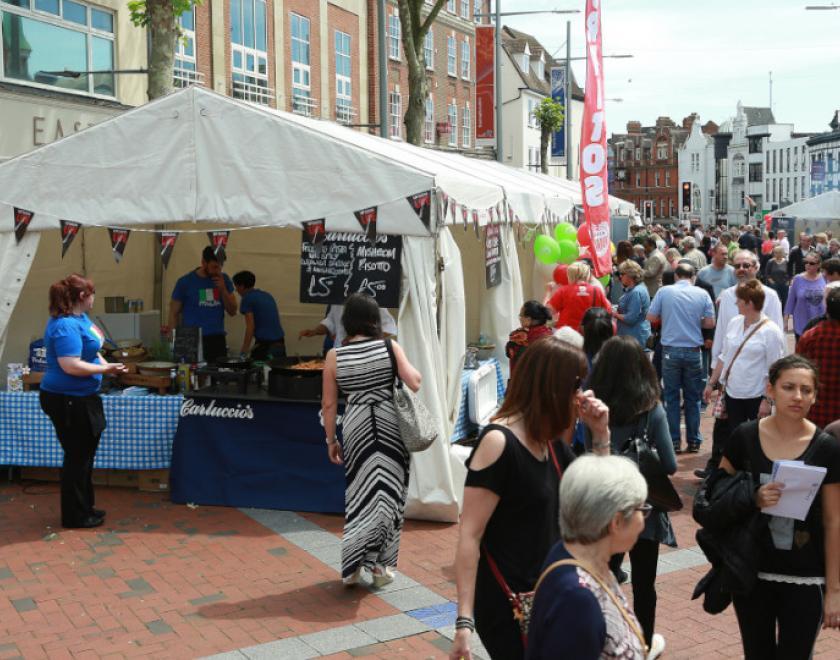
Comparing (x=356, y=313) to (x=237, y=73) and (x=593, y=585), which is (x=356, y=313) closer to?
(x=593, y=585)

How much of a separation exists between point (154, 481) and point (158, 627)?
307 cm

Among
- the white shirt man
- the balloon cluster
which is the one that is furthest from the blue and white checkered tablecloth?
the balloon cluster

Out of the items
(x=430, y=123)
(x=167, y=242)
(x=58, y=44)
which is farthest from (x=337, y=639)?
(x=430, y=123)

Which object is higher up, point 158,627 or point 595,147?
point 595,147

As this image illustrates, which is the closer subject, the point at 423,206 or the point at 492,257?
the point at 423,206

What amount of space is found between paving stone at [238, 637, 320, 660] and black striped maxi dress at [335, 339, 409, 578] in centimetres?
85

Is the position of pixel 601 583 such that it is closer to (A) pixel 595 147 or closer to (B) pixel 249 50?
(A) pixel 595 147

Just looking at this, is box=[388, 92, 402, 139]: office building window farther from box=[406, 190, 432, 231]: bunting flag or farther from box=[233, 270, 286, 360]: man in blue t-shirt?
box=[406, 190, 432, 231]: bunting flag

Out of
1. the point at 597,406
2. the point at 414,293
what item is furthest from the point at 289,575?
the point at 597,406

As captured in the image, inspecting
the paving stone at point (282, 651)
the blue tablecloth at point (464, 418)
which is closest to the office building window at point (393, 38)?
the blue tablecloth at point (464, 418)

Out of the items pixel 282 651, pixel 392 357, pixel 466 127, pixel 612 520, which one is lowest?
pixel 282 651

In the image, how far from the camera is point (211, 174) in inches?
328

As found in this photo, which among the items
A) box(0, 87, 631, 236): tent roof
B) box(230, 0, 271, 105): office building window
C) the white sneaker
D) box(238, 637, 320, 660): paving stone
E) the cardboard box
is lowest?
box(238, 637, 320, 660): paving stone

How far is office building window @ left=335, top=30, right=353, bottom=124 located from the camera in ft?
109
